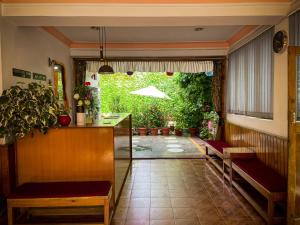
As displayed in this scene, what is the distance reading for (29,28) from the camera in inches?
153

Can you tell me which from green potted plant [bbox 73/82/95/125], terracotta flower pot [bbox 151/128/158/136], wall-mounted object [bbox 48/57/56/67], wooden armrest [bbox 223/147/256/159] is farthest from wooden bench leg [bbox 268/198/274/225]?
terracotta flower pot [bbox 151/128/158/136]

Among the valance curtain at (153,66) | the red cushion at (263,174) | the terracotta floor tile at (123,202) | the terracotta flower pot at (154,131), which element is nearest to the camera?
the red cushion at (263,174)

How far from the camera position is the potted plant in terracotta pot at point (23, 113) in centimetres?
285

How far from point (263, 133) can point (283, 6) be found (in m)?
1.78

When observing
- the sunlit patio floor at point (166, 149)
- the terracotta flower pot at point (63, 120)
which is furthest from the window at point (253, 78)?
the terracotta flower pot at point (63, 120)

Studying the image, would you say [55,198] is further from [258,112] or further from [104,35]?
[104,35]

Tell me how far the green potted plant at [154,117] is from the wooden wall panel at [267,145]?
5.20 meters

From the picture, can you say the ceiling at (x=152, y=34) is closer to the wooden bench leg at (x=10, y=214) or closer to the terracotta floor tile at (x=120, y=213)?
the terracotta floor tile at (x=120, y=213)

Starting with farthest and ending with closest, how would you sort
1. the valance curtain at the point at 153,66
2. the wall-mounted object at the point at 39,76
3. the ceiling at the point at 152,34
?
the valance curtain at the point at 153,66 < the ceiling at the point at 152,34 < the wall-mounted object at the point at 39,76

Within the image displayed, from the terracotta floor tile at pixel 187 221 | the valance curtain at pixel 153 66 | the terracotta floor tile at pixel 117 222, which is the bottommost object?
the terracotta floor tile at pixel 187 221

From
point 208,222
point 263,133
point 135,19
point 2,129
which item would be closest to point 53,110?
point 2,129

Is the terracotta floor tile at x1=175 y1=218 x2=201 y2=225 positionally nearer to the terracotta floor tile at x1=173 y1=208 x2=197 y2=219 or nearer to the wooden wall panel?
the terracotta floor tile at x1=173 y1=208 x2=197 y2=219

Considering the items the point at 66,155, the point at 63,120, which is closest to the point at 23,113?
the point at 63,120

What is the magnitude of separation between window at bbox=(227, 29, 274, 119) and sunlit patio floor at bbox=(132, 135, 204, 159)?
1.56 metres
